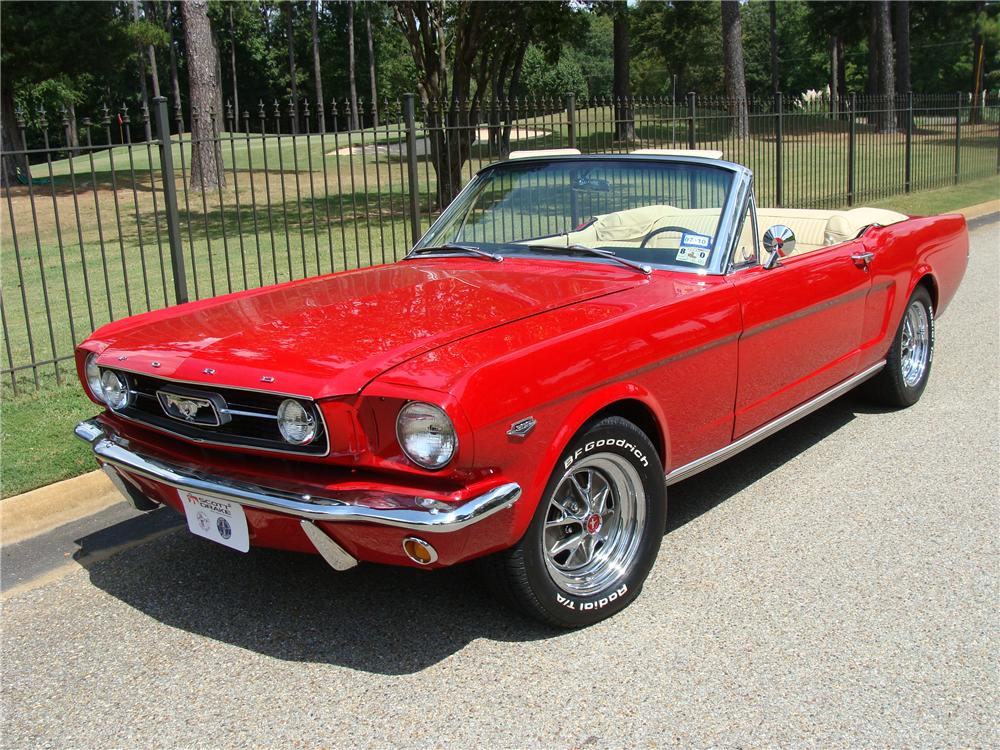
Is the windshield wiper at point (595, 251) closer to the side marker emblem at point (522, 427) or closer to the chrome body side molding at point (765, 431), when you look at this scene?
the chrome body side molding at point (765, 431)

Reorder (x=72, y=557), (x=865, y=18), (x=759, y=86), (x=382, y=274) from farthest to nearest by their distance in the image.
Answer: (x=759, y=86) < (x=865, y=18) < (x=382, y=274) < (x=72, y=557)

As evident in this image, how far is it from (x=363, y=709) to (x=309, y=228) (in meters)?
13.9

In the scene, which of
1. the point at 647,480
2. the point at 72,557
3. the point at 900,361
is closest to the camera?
the point at 647,480

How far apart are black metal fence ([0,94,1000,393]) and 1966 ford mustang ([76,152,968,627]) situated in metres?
2.81

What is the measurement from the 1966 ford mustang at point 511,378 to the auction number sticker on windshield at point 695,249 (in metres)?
0.01

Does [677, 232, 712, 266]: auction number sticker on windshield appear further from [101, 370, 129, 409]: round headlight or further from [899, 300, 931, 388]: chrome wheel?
[101, 370, 129, 409]: round headlight

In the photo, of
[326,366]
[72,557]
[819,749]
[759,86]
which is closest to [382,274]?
[326,366]

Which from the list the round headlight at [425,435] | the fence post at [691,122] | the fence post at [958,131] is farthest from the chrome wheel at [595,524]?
the fence post at [958,131]

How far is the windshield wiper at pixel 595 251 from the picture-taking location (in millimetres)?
4234

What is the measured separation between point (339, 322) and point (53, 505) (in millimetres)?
2165

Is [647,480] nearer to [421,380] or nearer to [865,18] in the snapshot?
[421,380]

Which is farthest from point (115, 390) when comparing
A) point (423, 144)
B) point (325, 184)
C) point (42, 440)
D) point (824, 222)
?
point (423, 144)

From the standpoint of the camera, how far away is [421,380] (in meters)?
2.96

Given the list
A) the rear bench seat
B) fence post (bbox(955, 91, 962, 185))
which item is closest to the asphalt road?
the rear bench seat
